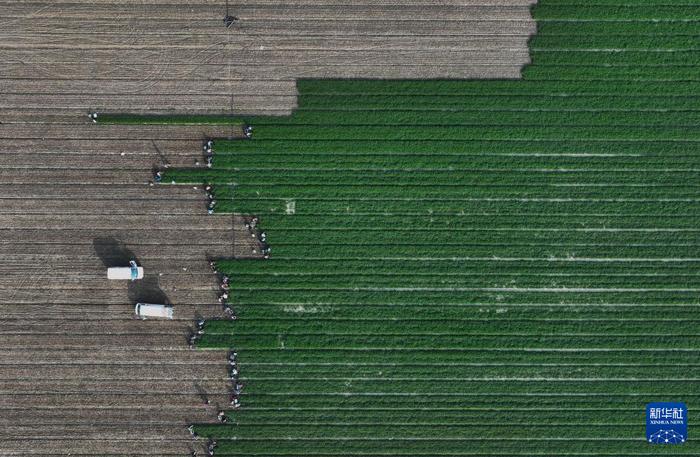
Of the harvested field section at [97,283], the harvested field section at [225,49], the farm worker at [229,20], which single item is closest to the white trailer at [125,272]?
the harvested field section at [97,283]

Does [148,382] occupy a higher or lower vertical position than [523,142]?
lower

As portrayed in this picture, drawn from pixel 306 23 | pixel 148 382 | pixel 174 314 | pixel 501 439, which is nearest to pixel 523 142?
pixel 306 23

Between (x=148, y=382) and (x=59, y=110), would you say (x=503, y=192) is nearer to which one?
(x=148, y=382)

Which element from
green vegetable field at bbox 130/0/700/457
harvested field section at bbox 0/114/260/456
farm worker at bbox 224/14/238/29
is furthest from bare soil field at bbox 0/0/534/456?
green vegetable field at bbox 130/0/700/457

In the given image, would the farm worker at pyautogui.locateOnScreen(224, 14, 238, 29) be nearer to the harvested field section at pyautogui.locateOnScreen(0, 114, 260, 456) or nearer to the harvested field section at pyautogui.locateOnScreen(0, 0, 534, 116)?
the harvested field section at pyautogui.locateOnScreen(0, 0, 534, 116)

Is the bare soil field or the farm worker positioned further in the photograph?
the farm worker

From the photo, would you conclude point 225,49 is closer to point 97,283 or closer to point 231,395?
point 97,283
